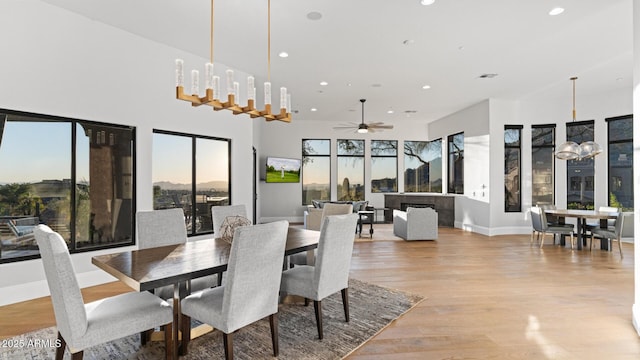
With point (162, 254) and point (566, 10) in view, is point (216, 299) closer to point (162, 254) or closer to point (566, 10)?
point (162, 254)

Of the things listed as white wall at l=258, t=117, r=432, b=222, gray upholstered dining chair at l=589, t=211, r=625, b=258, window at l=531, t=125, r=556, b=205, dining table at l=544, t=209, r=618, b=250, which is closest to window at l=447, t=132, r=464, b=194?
white wall at l=258, t=117, r=432, b=222

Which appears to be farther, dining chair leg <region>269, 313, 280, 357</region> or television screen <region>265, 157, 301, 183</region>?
television screen <region>265, 157, 301, 183</region>

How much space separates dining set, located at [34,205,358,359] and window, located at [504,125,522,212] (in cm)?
706

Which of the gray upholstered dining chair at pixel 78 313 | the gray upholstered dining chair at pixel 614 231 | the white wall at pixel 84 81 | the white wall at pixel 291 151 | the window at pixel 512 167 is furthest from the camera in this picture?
the white wall at pixel 291 151

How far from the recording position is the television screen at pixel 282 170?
10.3 metres

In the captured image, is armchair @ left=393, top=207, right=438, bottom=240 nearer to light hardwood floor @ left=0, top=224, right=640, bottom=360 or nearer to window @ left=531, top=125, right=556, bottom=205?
light hardwood floor @ left=0, top=224, right=640, bottom=360

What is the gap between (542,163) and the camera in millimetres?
8375

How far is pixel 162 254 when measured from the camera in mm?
2545

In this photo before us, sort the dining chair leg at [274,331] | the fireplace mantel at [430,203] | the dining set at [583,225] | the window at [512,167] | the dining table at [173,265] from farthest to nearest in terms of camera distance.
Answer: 1. the fireplace mantel at [430,203]
2. the window at [512,167]
3. the dining set at [583,225]
4. the dining chair leg at [274,331]
5. the dining table at [173,265]

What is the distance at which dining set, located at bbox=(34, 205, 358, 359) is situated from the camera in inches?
72.6

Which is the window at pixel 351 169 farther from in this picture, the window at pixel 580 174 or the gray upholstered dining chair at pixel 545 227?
the window at pixel 580 174

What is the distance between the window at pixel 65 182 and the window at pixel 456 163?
8.25 m

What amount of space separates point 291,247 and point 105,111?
10.7ft

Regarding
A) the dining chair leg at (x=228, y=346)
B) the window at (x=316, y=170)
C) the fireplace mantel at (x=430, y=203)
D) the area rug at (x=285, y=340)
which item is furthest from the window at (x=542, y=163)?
the dining chair leg at (x=228, y=346)
